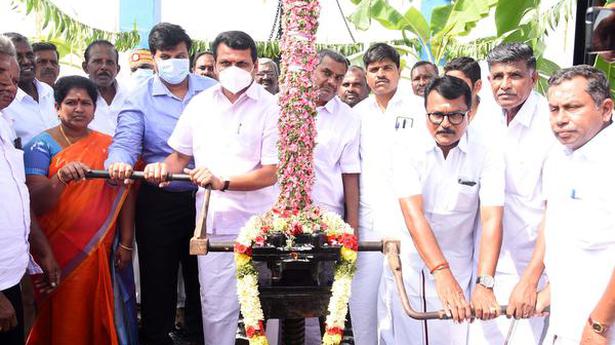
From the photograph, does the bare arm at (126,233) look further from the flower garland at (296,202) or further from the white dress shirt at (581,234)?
the white dress shirt at (581,234)

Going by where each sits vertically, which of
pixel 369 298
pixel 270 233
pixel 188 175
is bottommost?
pixel 369 298

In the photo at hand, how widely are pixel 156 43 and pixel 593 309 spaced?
305 centimetres

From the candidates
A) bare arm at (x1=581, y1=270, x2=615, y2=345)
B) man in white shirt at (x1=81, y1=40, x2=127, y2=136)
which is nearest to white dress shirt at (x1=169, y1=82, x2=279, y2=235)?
man in white shirt at (x1=81, y1=40, x2=127, y2=136)

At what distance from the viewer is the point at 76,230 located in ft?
13.3

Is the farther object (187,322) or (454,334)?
(187,322)

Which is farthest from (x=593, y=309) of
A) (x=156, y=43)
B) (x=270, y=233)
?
(x=156, y=43)

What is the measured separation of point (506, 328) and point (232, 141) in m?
1.96

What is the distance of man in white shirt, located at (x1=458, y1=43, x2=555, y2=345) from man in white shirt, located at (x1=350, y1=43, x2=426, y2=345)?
697 millimetres

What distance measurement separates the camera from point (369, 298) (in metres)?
4.49

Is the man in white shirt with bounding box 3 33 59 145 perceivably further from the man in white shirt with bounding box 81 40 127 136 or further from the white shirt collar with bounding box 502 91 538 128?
the white shirt collar with bounding box 502 91 538 128

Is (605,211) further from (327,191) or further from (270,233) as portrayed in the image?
(327,191)

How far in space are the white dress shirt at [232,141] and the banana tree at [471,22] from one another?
4404 millimetres

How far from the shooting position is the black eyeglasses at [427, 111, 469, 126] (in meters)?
3.53

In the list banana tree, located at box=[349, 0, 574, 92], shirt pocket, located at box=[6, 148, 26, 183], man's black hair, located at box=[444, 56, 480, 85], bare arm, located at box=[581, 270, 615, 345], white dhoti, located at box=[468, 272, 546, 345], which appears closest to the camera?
bare arm, located at box=[581, 270, 615, 345]
